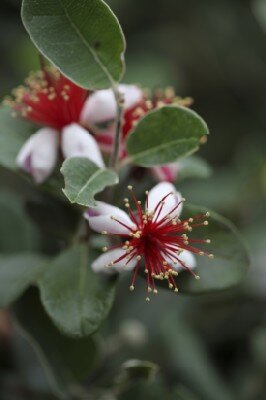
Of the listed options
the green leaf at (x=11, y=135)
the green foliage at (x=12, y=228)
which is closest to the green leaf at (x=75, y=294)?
the green leaf at (x=11, y=135)

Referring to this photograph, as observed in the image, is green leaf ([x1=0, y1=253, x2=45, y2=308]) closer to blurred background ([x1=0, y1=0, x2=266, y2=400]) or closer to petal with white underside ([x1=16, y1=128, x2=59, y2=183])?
petal with white underside ([x1=16, y1=128, x2=59, y2=183])

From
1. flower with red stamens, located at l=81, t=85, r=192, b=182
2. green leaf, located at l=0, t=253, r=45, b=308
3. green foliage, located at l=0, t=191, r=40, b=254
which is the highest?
flower with red stamens, located at l=81, t=85, r=192, b=182

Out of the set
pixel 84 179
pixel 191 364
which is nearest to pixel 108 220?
pixel 84 179

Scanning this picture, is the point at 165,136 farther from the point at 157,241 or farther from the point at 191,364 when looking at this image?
the point at 191,364

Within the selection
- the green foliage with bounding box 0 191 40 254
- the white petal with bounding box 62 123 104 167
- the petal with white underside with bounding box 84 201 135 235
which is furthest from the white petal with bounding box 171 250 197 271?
the green foliage with bounding box 0 191 40 254

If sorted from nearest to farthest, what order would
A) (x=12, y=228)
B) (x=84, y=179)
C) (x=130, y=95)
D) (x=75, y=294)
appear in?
(x=84, y=179) < (x=75, y=294) < (x=130, y=95) < (x=12, y=228)

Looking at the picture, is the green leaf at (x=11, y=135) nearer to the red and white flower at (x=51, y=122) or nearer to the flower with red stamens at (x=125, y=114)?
the red and white flower at (x=51, y=122)

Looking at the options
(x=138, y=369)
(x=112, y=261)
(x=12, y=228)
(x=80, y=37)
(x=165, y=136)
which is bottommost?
(x=138, y=369)

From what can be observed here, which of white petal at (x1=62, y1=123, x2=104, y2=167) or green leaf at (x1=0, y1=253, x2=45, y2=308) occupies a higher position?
white petal at (x1=62, y1=123, x2=104, y2=167)
